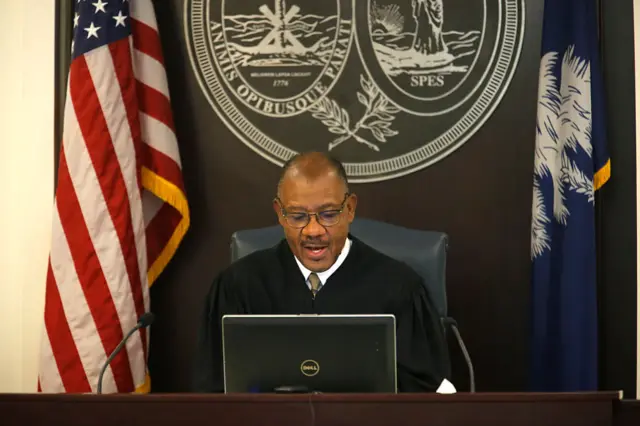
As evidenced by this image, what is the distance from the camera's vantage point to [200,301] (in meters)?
4.09

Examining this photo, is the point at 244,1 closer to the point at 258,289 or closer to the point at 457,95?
the point at 457,95

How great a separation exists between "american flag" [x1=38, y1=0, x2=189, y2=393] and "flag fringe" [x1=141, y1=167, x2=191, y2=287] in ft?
0.21

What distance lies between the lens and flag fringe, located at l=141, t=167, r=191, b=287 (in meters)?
3.80

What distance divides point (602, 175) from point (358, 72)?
1142mm

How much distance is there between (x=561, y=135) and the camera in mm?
3709

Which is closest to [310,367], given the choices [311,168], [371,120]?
[311,168]

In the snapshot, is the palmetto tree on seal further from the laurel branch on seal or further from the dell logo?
the dell logo

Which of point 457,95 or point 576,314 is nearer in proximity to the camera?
point 576,314

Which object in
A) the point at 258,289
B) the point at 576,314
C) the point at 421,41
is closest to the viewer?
the point at 258,289

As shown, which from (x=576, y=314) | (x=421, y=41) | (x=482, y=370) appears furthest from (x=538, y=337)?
(x=421, y=41)

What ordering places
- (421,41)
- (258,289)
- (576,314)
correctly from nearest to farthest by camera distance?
(258,289)
(576,314)
(421,41)

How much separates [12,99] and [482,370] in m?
2.44

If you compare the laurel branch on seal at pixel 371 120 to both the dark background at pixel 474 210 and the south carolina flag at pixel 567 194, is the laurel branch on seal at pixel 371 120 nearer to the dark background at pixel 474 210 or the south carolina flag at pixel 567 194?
the dark background at pixel 474 210

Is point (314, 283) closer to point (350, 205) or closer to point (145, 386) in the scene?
point (350, 205)
